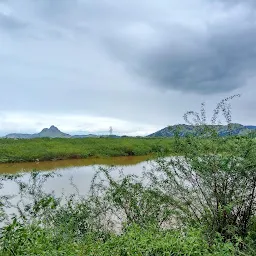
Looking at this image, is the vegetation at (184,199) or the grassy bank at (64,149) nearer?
the vegetation at (184,199)

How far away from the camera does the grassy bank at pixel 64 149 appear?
23.2 meters

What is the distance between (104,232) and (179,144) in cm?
180

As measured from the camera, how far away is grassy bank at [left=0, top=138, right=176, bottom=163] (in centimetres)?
2324

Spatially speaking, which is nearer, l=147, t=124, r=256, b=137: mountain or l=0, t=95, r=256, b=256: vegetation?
l=0, t=95, r=256, b=256: vegetation

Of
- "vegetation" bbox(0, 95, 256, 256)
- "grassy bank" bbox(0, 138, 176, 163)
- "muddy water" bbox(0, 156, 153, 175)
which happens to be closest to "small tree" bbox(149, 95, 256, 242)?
"vegetation" bbox(0, 95, 256, 256)

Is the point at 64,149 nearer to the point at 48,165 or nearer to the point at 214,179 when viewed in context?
the point at 48,165

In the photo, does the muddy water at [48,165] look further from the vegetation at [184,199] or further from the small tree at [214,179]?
the small tree at [214,179]

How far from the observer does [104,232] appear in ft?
19.4

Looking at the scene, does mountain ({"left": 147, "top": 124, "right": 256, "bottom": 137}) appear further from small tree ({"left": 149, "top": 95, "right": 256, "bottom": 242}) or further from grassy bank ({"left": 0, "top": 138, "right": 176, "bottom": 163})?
grassy bank ({"left": 0, "top": 138, "right": 176, "bottom": 163})

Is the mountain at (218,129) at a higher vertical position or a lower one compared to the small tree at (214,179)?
higher

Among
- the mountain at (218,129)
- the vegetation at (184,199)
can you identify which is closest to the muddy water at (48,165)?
the vegetation at (184,199)

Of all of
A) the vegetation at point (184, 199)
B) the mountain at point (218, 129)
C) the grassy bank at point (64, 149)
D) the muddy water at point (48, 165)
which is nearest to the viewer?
the vegetation at point (184, 199)

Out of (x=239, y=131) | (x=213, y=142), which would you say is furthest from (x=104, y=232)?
(x=239, y=131)

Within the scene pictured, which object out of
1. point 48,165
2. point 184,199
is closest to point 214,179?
point 184,199
